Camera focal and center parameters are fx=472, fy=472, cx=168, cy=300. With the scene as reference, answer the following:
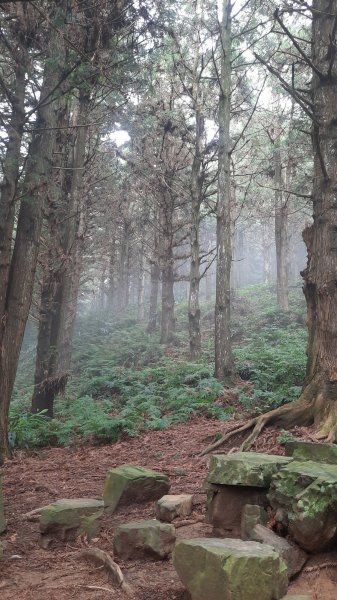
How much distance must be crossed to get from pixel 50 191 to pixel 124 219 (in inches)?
708

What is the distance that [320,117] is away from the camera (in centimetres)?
709

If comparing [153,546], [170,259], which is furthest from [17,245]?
[170,259]

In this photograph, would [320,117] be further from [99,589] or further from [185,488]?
[99,589]

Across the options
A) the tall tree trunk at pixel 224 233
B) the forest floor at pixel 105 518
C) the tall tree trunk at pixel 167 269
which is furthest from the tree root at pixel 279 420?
the tall tree trunk at pixel 167 269

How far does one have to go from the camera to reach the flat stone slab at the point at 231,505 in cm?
411

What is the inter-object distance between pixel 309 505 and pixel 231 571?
0.95 meters

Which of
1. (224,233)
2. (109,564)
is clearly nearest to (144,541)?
(109,564)

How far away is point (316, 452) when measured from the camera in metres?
4.68

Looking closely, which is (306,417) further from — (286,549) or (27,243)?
(27,243)

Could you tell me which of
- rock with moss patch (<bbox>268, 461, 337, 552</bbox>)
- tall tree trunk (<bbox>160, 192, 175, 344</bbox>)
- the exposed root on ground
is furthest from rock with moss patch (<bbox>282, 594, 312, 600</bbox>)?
tall tree trunk (<bbox>160, 192, 175, 344</bbox>)

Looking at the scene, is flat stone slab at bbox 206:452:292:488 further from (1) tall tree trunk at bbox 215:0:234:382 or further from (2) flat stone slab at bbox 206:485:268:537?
(1) tall tree trunk at bbox 215:0:234:382

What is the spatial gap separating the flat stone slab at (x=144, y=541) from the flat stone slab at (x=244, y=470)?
24.9 inches

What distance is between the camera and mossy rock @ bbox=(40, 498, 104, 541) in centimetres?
445

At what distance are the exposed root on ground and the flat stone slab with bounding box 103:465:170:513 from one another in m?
1.60
